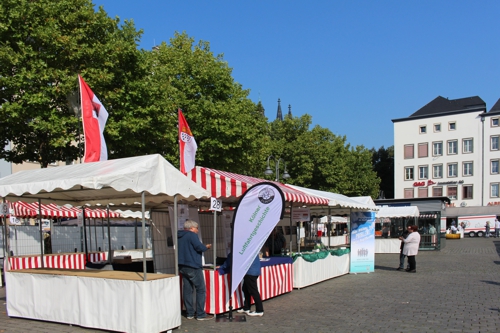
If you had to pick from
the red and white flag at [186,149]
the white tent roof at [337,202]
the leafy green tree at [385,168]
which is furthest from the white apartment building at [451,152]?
the red and white flag at [186,149]

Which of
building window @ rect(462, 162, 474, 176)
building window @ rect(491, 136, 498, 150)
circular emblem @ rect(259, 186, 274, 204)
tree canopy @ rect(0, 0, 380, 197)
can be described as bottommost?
circular emblem @ rect(259, 186, 274, 204)

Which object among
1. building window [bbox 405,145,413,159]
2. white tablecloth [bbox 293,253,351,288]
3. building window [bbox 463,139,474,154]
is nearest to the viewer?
white tablecloth [bbox 293,253,351,288]

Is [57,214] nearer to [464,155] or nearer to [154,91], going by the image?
[154,91]

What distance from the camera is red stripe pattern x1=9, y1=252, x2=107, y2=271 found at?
15445 mm

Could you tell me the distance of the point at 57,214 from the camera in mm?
19328

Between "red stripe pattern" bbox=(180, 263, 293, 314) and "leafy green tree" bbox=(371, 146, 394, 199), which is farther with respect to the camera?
"leafy green tree" bbox=(371, 146, 394, 199)

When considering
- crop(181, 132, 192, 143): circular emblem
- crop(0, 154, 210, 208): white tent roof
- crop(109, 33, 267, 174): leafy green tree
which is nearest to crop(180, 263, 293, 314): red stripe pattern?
crop(0, 154, 210, 208): white tent roof

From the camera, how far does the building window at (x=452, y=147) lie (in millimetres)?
67500

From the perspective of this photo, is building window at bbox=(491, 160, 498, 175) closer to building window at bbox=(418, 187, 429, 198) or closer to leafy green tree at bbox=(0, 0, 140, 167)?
building window at bbox=(418, 187, 429, 198)

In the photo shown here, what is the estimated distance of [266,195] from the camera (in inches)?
344

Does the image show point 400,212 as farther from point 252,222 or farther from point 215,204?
point 215,204

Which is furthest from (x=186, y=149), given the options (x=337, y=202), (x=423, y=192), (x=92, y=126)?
(x=423, y=192)

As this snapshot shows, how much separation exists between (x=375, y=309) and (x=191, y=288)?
144 inches

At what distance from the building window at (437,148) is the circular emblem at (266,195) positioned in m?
65.5
